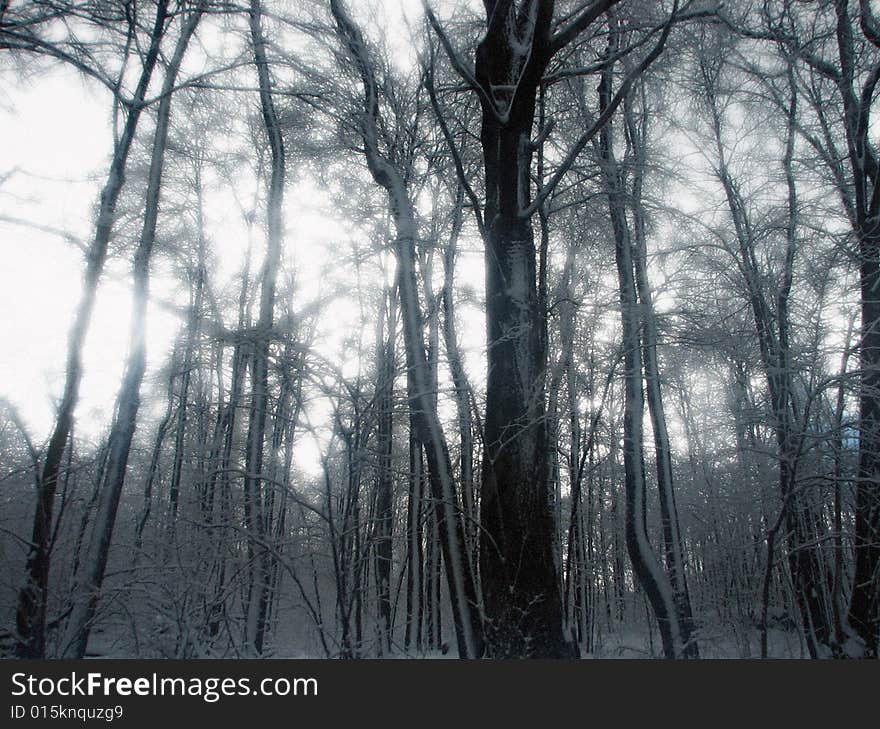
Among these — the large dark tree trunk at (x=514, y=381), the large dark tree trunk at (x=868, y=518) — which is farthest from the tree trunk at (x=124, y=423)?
the large dark tree trunk at (x=868, y=518)

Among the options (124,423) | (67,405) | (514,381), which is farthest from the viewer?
(124,423)

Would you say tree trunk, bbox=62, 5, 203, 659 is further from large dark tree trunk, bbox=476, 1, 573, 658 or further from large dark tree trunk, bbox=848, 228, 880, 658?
large dark tree trunk, bbox=848, 228, 880, 658

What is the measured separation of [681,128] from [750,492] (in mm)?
5545

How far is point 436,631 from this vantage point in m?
12.3

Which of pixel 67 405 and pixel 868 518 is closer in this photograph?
pixel 67 405

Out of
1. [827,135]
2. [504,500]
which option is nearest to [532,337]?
[504,500]

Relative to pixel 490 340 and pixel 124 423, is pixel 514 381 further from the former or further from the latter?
pixel 124 423

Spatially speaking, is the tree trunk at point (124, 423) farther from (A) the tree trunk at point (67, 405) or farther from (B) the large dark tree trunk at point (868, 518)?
(B) the large dark tree trunk at point (868, 518)

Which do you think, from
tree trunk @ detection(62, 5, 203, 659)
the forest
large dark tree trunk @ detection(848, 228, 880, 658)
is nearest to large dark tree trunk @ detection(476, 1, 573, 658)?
the forest

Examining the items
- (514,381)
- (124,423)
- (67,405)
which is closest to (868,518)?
(514,381)

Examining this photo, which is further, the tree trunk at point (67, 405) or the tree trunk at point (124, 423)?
the tree trunk at point (124, 423)

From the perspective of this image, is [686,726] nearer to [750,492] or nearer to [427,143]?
[427,143]

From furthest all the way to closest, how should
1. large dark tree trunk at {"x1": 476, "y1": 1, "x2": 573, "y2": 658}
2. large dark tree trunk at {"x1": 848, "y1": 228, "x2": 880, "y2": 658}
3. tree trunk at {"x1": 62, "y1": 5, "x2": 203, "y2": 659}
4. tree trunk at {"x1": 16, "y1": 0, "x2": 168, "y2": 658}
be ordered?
large dark tree trunk at {"x1": 848, "y1": 228, "x2": 880, "y2": 658}
tree trunk at {"x1": 62, "y1": 5, "x2": 203, "y2": 659}
tree trunk at {"x1": 16, "y1": 0, "x2": 168, "y2": 658}
large dark tree trunk at {"x1": 476, "y1": 1, "x2": 573, "y2": 658}

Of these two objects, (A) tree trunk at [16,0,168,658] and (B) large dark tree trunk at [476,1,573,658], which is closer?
(B) large dark tree trunk at [476,1,573,658]
